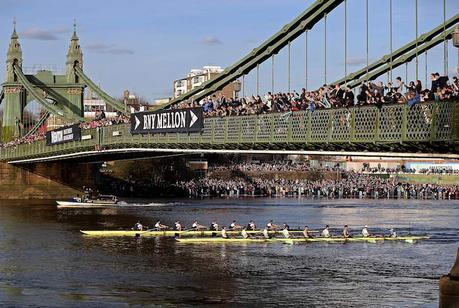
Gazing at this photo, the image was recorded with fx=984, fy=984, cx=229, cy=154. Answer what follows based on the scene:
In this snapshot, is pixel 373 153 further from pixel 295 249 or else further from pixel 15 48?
pixel 15 48

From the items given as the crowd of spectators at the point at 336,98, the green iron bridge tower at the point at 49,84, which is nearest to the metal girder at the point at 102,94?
the green iron bridge tower at the point at 49,84

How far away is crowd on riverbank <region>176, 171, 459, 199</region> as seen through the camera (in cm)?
16075

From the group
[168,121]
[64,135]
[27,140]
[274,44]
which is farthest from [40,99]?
[274,44]

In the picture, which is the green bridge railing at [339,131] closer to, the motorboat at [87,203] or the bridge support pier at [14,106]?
the motorboat at [87,203]

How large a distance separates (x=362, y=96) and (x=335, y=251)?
64.8 ft

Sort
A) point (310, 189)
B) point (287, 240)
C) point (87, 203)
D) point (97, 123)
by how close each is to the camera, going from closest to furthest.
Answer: point (287, 240), point (97, 123), point (87, 203), point (310, 189)

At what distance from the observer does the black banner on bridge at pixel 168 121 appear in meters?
62.1

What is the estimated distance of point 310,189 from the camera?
17338 cm

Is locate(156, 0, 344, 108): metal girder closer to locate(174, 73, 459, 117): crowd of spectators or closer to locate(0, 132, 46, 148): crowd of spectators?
locate(174, 73, 459, 117): crowd of spectators

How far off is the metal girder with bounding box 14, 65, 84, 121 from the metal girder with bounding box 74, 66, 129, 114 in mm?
3809

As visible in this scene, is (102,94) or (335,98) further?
(102,94)

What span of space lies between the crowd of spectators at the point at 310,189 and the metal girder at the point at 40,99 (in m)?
39.5

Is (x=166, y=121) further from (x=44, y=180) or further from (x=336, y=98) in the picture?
(x=44, y=180)

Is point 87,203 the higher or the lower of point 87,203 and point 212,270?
the higher
